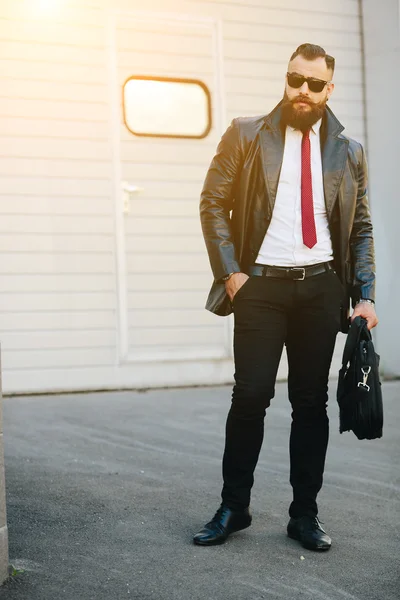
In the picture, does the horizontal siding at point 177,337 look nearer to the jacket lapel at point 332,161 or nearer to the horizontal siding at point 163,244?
the horizontal siding at point 163,244

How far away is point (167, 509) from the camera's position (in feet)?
13.4

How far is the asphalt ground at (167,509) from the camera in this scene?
3154 mm

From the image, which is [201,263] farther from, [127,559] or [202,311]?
[127,559]

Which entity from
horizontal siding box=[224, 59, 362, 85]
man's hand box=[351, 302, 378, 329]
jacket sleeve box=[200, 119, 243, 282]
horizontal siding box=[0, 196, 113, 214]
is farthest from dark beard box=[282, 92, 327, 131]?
horizontal siding box=[224, 59, 362, 85]

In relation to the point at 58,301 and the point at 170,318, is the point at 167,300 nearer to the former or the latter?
the point at 170,318

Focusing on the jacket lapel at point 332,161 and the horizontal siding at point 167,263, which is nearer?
the jacket lapel at point 332,161

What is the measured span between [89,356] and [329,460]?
2.45m

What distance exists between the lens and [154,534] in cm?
370

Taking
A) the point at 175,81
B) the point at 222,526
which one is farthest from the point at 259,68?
the point at 222,526

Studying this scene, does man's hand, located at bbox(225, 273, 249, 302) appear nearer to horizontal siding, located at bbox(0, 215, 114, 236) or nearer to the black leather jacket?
the black leather jacket

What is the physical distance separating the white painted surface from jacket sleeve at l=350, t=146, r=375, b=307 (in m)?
3.47

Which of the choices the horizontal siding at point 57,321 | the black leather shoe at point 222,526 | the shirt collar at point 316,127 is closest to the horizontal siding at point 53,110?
the horizontal siding at point 57,321

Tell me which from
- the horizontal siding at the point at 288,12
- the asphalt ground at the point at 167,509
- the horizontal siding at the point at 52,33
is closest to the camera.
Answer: the asphalt ground at the point at 167,509

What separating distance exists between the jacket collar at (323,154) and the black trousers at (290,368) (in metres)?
0.33
